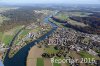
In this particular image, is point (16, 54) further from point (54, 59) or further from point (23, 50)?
point (54, 59)

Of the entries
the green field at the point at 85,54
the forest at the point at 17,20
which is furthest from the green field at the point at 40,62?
the forest at the point at 17,20

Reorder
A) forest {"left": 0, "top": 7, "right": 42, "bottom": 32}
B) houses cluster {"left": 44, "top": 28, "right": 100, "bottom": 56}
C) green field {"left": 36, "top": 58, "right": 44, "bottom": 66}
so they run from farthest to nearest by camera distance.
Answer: forest {"left": 0, "top": 7, "right": 42, "bottom": 32} → houses cluster {"left": 44, "top": 28, "right": 100, "bottom": 56} → green field {"left": 36, "top": 58, "right": 44, "bottom": 66}

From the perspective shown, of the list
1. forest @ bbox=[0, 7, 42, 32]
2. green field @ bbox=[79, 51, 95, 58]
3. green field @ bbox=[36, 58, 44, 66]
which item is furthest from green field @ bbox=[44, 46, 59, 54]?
forest @ bbox=[0, 7, 42, 32]

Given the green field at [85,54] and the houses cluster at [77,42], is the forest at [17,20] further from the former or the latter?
the green field at [85,54]

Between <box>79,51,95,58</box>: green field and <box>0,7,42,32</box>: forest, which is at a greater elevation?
<box>79,51,95,58</box>: green field

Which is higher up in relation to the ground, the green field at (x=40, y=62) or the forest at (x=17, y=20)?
the green field at (x=40, y=62)

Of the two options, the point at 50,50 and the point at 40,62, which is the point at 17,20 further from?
the point at 40,62

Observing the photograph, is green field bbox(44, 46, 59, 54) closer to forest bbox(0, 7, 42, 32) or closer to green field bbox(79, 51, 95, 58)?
green field bbox(79, 51, 95, 58)

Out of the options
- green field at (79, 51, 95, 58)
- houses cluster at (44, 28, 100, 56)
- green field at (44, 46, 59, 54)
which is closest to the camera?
green field at (79, 51, 95, 58)

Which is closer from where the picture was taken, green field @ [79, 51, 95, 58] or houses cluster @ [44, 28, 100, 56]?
green field @ [79, 51, 95, 58]

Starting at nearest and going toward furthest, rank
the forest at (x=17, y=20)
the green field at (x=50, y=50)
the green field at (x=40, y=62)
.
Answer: the green field at (x=40, y=62) < the green field at (x=50, y=50) < the forest at (x=17, y=20)

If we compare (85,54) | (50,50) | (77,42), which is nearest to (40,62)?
(50,50)

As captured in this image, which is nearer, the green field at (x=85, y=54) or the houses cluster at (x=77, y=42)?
the green field at (x=85, y=54)
